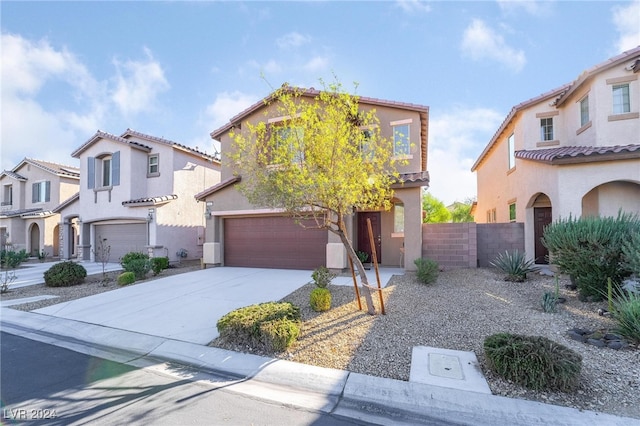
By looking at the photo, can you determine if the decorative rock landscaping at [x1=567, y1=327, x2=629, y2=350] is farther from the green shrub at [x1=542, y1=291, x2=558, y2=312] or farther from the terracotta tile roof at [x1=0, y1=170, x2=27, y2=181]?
the terracotta tile roof at [x1=0, y1=170, x2=27, y2=181]

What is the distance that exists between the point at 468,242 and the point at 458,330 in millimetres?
6834

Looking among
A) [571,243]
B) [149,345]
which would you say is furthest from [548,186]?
[149,345]

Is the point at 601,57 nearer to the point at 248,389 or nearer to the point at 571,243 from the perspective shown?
the point at 571,243

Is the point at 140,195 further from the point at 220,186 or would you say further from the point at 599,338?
the point at 599,338

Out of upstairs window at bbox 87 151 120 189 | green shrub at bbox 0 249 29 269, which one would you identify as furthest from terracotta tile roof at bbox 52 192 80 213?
green shrub at bbox 0 249 29 269

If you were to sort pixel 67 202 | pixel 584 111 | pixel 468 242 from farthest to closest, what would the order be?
pixel 67 202
pixel 584 111
pixel 468 242

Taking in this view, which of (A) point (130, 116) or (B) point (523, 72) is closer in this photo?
(B) point (523, 72)

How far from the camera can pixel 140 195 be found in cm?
1745

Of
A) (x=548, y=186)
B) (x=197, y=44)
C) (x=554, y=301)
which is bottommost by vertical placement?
(x=554, y=301)

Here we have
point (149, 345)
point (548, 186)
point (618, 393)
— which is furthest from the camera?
point (548, 186)

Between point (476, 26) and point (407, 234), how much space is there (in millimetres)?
7061

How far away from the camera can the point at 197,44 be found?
1066 cm

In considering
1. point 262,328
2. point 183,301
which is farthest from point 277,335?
point 183,301

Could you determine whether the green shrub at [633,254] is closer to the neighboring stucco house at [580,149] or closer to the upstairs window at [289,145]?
the neighboring stucco house at [580,149]
